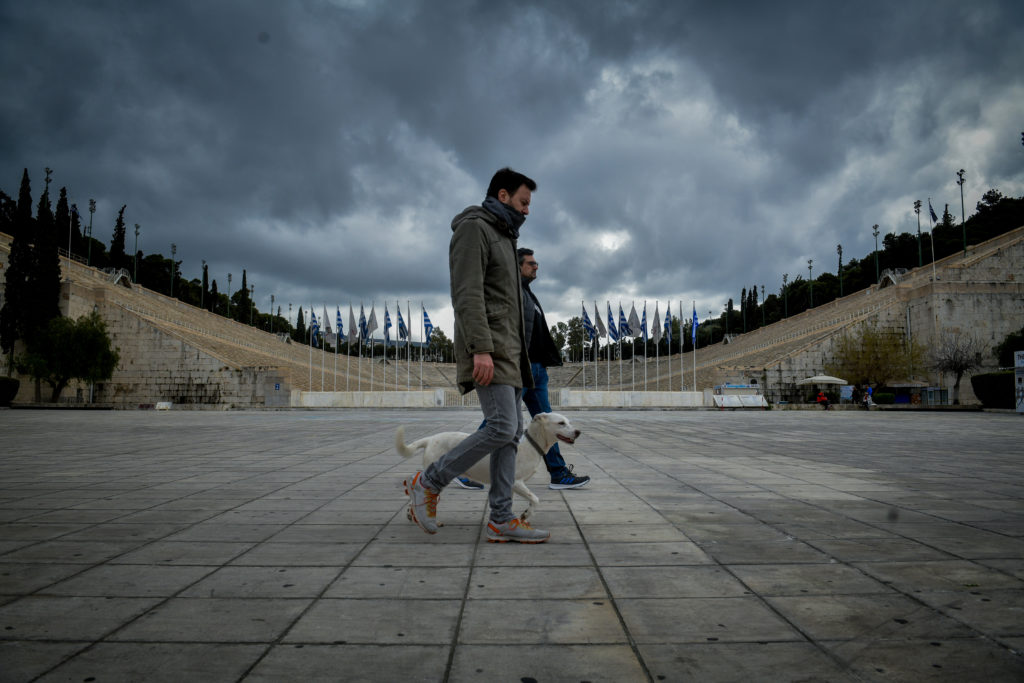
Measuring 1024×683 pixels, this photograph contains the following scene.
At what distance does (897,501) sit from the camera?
4234 mm

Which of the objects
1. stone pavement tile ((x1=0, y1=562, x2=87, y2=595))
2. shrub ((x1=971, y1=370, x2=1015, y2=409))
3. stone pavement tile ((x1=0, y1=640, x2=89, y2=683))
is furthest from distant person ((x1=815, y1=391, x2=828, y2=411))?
stone pavement tile ((x1=0, y1=640, x2=89, y2=683))

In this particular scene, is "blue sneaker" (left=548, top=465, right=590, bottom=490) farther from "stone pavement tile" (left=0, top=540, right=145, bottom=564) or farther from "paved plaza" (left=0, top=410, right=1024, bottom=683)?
"stone pavement tile" (left=0, top=540, right=145, bottom=564)

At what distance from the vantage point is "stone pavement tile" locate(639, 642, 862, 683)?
62.2 inches

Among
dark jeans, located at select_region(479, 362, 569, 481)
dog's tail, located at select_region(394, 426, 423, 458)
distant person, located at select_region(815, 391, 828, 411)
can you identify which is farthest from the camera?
distant person, located at select_region(815, 391, 828, 411)

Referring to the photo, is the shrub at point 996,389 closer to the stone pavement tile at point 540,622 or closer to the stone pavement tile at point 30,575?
the stone pavement tile at point 540,622

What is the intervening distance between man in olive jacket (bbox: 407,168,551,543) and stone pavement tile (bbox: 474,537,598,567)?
74 millimetres

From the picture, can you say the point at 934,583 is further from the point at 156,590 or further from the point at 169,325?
the point at 169,325

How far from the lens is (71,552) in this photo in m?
2.87

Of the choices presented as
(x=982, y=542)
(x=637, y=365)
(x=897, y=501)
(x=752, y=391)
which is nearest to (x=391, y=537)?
(x=982, y=542)

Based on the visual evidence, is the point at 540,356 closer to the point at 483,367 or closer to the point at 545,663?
the point at 483,367

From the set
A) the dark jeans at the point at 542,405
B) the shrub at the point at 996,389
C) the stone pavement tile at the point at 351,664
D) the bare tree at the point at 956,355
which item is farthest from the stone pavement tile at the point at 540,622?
the bare tree at the point at 956,355

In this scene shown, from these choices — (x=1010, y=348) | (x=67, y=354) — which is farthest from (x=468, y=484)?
(x=67, y=354)

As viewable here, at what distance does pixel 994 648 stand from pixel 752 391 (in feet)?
103

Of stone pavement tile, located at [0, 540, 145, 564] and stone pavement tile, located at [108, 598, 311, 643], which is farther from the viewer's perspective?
stone pavement tile, located at [0, 540, 145, 564]
